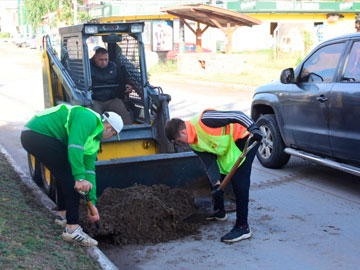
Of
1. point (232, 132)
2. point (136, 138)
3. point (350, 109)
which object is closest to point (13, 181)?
point (136, 138)

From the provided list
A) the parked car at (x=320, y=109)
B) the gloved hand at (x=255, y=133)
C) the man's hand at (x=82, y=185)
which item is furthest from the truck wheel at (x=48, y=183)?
the parked car at (x=320, y=109)

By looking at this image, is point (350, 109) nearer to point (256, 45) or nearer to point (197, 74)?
point (197, 74)

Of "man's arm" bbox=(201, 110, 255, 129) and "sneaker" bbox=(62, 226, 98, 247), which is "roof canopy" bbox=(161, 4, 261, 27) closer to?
"man's arm" bbox=(201, 110, 255, 129)

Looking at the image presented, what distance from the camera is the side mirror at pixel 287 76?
7.34m

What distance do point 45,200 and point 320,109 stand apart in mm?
3599

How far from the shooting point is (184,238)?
18.0 feet

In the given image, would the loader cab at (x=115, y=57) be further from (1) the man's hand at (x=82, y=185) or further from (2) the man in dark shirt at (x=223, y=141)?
(1) the man's hand at (x=82, y=185)

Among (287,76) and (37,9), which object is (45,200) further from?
(37,9)

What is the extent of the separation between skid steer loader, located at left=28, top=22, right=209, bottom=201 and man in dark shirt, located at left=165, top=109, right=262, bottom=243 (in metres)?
0.90

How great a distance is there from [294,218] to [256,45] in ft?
142

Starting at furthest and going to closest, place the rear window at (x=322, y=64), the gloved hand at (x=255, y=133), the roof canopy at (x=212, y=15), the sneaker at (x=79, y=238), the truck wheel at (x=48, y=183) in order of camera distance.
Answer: the roof canopy at (x=212, y=15)
the rear window at (x=322, y=64)
the truck wheel at (x=48, y=183)
the gloved hand at (x=255, y=133)
the sneaker at (x=79, y=238)

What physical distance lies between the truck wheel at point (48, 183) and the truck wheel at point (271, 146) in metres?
3.34

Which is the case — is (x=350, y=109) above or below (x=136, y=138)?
above

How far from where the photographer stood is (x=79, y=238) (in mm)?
4949
